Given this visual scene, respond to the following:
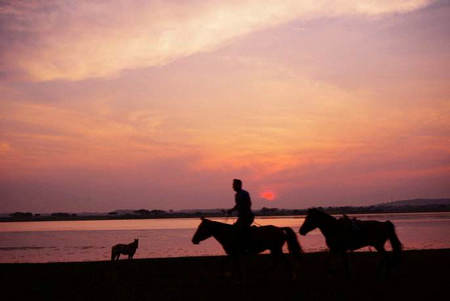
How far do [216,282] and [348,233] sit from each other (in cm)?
411

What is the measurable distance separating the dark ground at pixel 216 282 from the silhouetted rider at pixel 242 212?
1.26 meters

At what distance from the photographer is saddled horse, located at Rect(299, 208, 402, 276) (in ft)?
A: 45.4

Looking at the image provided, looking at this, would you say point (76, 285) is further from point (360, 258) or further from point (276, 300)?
point (360, 258)

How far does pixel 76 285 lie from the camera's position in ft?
44.0

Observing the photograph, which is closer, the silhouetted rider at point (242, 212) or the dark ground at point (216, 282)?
the dark ground at point (216, 282)

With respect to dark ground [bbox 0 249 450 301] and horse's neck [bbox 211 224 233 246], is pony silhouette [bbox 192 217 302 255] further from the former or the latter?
dark ground [bbox 0 249 450 301]

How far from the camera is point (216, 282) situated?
13.6 m

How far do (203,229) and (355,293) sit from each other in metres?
4.66

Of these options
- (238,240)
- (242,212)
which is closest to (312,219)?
(242,212)

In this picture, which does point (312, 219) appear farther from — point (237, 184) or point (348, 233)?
point (237, 184)

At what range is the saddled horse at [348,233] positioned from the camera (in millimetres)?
13828

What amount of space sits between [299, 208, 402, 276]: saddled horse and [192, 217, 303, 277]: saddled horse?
1.04 metres

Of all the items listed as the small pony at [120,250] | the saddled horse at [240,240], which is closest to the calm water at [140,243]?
the small pony at [120,250]

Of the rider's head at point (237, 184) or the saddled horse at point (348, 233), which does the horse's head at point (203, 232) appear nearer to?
the rider's head at point (237, 184)
